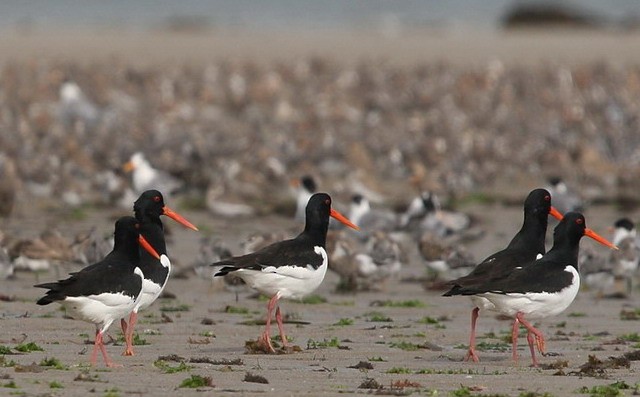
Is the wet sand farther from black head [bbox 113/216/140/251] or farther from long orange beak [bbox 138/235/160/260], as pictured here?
black head [bbox 113/216/140/251]

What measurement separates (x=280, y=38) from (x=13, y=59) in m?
15.2

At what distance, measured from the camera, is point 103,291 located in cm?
1053

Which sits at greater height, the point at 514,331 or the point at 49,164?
the point at 49,164

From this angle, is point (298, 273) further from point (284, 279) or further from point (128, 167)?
point (128, 167)

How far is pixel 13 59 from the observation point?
146ft

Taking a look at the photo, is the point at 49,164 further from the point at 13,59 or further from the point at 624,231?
the point at 13,59

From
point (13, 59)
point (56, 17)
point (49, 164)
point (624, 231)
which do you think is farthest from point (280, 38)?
point (624, 231)

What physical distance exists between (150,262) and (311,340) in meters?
1.51

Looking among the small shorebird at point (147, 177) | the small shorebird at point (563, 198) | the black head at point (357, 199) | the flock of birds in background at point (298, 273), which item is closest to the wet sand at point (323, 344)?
the flock of birds in background at point (298, 273)

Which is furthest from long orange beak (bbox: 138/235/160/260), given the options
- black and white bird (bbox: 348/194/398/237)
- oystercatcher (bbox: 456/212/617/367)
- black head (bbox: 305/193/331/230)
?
black and white bird (bbox: 348/194/398/237)

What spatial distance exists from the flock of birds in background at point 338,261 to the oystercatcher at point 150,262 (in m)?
0.01

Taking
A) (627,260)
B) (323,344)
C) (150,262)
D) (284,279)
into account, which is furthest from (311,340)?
(627,260)

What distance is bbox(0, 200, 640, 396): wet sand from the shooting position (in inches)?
378

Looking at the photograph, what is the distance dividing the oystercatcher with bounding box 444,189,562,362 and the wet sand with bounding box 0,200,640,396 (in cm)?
44
